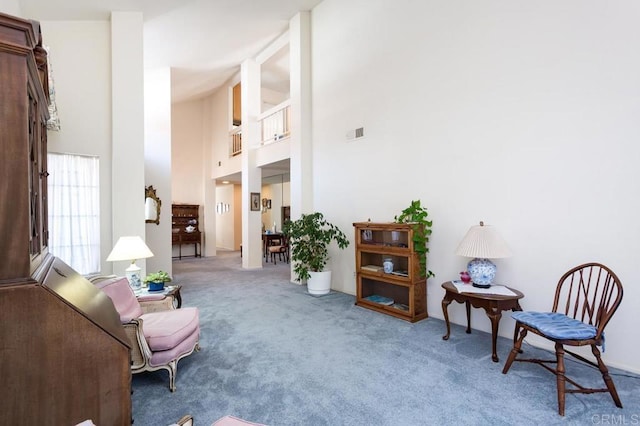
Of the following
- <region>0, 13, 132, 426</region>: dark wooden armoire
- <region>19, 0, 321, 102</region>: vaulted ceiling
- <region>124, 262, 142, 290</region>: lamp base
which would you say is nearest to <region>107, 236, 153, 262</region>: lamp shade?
<region>124, 262, 142, 290</region>: lamp base

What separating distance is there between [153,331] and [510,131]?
3.82m

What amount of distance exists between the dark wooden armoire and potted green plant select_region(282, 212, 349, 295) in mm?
3913

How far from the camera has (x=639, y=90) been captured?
2523 millimetres

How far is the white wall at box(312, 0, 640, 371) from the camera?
104 inches

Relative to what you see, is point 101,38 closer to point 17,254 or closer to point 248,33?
point 248,33

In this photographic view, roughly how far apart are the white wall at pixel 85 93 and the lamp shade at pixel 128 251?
1.68 m

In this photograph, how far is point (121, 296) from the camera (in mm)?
2689

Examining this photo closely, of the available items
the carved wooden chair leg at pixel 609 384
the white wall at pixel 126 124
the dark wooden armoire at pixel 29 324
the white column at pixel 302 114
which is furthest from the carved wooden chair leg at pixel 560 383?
the white wall at pixel 126 124

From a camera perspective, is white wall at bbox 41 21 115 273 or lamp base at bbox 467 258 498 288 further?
white wall at bbox 41 21 115 273

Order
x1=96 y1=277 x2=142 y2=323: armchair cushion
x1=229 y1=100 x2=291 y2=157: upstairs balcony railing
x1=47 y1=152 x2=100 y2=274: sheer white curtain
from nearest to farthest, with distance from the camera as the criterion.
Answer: x1=96 y1=277 x2=142 y2=323: armchair cushion < x1=47 y1=152 x2=100 y2=274: sheer white curtain < x1=229 y1=100 x2=291 y2=157: upstairs balcony railing

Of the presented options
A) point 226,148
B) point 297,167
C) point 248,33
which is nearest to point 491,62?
point 297,167

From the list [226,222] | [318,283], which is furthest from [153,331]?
[226,222]

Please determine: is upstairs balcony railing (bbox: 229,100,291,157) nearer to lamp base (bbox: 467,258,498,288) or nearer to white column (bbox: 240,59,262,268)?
white column (bbox: 240,59,262,268)

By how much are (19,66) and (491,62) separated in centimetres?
386
